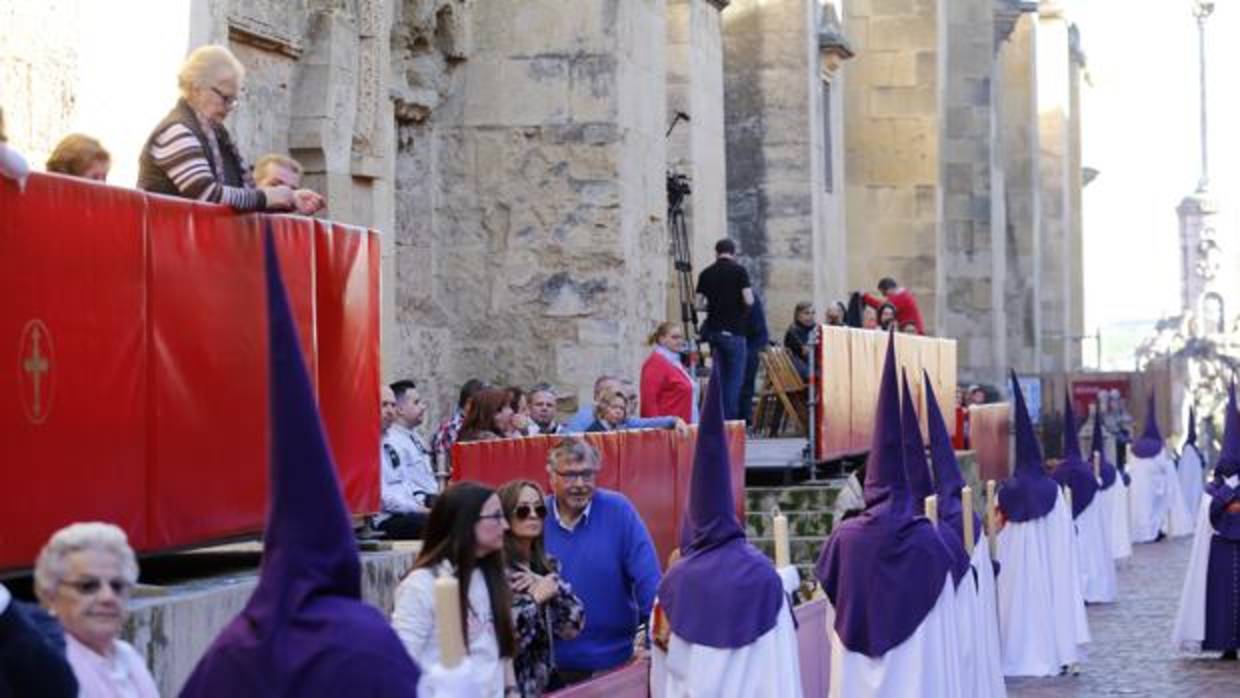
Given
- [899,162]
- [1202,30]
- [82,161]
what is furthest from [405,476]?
[1202,30]

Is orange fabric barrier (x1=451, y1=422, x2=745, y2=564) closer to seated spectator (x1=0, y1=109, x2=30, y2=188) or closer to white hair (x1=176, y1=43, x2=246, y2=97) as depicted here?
white hair (x1=176, y1=43, x2=246, y2=97)

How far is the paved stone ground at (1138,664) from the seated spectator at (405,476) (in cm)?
651

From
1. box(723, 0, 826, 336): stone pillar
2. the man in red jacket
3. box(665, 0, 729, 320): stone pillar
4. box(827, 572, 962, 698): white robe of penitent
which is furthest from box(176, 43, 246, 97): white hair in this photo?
box(723, 0, 826, 336): stone pillar

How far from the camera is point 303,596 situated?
5.45 m

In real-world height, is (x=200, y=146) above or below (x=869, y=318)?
above

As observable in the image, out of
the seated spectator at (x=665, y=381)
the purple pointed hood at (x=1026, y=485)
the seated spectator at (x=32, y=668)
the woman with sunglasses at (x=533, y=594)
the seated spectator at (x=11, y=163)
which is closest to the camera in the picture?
the seated spectator at (x=32, y=668)

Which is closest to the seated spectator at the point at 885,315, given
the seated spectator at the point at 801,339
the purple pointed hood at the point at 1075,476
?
the purple pointed hood at the point at 1075,476

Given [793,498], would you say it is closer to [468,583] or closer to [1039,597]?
[1039,597]

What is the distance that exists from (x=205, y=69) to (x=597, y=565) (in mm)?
2505

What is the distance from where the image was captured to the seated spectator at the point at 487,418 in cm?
1304

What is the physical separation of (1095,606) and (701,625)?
16.3 meters

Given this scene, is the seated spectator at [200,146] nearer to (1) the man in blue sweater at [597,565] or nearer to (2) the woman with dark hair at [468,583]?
(2) the woman with dark hair at [468,583]

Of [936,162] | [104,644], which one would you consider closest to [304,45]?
[104,644]

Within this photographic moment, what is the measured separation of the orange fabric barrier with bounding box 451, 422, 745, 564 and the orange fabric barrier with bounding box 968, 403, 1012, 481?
44.5 feet
